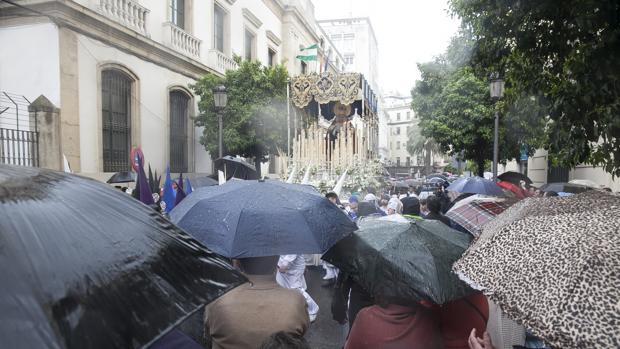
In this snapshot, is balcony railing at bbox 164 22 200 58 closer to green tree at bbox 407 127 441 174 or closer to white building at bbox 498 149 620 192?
white building at bbox 498 149 620 192

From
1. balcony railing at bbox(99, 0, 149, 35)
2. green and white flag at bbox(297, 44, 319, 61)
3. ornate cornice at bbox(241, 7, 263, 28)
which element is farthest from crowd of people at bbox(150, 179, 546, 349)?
ornate cornice at bbox(241, 7, 263, 28)

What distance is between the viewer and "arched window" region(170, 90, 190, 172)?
49.5ft

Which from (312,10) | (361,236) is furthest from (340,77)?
(312,10)

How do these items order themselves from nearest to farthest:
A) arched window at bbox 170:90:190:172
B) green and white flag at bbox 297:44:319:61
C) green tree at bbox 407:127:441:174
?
arched window at bbox 170:90:190:172 < green and white flag at bbox 297:44:319:61 < green tree at bbox 407:127:441:174

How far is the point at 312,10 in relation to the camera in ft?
98.1

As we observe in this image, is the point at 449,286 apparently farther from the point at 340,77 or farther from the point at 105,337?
the point at 340,77

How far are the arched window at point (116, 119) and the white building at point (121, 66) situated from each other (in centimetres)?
3

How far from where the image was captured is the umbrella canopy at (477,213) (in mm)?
4492

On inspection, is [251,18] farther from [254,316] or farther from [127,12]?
[254,316]

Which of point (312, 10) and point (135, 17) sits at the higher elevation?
point (312, 10)

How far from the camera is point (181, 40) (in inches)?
585

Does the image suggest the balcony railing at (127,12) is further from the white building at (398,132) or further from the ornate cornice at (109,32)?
the white building at (398,132)

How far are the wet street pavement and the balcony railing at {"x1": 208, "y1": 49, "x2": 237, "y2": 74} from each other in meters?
11.9

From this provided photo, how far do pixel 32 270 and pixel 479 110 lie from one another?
53.8 feet
